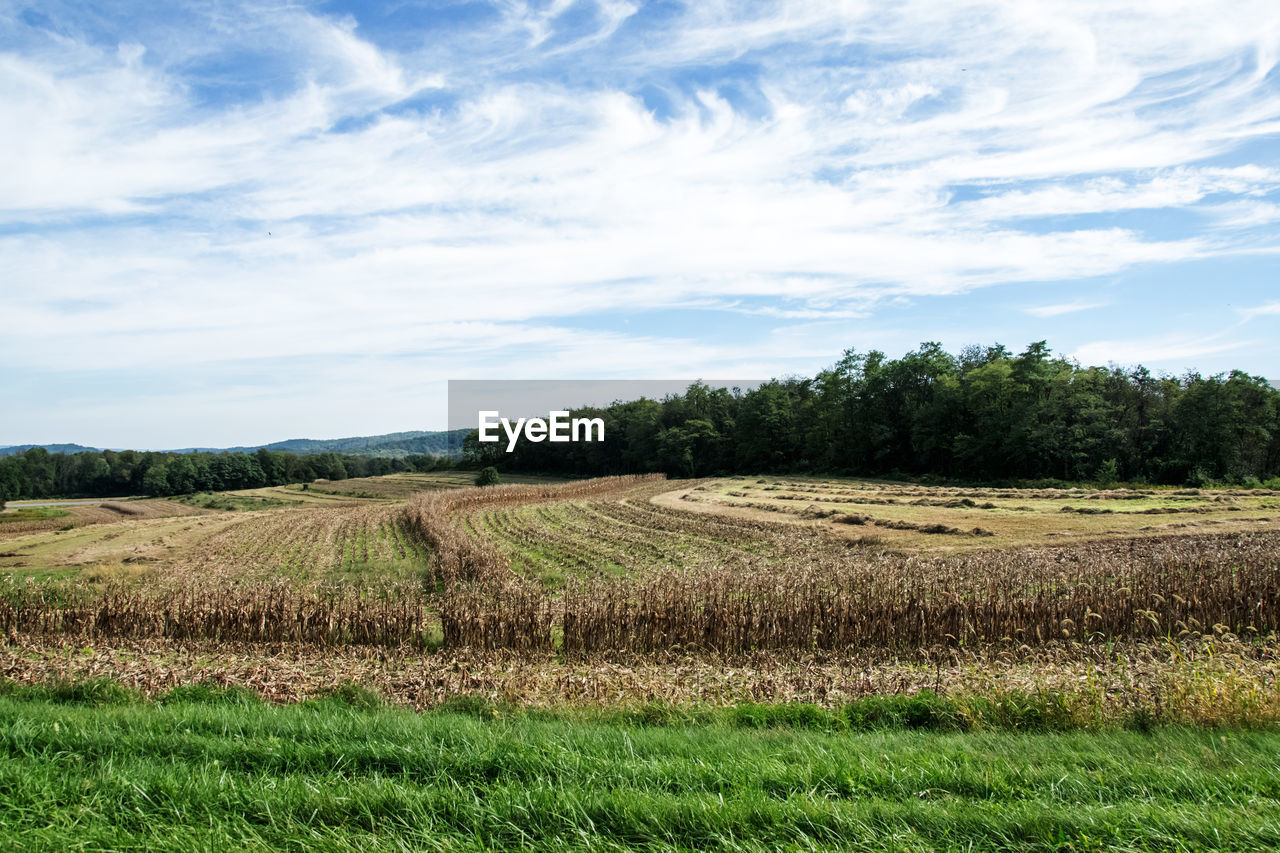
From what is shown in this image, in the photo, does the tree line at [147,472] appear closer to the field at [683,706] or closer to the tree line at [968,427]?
the tree line at [968,427]

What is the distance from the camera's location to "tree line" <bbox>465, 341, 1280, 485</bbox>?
4909 centimetres

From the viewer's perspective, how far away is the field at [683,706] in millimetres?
3676

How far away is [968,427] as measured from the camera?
220 ft

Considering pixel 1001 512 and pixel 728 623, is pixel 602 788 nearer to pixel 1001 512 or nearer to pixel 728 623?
pixel 728 623

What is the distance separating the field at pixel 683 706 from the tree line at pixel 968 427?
33.3 metres

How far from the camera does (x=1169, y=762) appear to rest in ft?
15.6

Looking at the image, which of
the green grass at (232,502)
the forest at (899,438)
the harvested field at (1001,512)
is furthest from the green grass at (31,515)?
the harvested field at (1001,512)

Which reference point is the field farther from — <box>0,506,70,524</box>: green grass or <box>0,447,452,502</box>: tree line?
<box>0,447,452,502</box>: tree line

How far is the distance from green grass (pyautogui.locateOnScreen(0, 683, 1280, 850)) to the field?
0.9 inches

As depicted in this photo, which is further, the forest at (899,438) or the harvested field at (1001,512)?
the forest at (899,438)

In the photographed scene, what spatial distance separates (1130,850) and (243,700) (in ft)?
26.6

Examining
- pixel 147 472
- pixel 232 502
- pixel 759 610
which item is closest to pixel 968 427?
pixel 759 610

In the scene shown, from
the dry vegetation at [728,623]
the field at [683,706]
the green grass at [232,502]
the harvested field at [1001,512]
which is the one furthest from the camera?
the green grass at [232,502]

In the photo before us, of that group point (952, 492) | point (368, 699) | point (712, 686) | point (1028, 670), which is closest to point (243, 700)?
point (368, 699)
